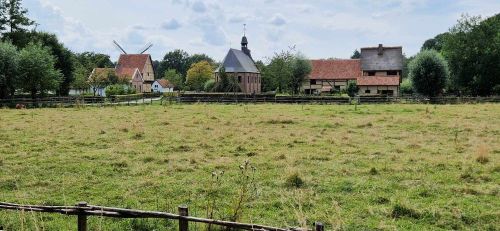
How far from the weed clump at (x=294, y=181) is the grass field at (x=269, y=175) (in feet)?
0.08

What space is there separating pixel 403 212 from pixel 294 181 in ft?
9.31

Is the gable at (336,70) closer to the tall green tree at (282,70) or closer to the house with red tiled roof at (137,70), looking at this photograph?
the tall green tree at (282,70)

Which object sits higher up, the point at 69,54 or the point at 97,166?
the point at 69,54

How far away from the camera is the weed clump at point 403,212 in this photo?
8.02 meters

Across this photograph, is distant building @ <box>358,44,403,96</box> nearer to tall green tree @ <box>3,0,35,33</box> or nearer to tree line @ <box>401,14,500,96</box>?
tree line @ <box>401,14,500,96</box>

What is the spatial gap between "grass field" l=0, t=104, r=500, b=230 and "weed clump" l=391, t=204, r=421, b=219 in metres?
0.02

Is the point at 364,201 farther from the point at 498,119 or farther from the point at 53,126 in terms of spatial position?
the point at 498,119

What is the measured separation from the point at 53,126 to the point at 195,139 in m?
8.84

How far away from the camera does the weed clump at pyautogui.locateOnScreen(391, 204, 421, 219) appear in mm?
8016

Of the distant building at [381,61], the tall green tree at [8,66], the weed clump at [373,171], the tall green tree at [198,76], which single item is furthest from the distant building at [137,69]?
the weed clump at [373,171]

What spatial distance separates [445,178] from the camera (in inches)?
421

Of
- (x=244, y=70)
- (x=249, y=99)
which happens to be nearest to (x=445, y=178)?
(x=249, y=99)

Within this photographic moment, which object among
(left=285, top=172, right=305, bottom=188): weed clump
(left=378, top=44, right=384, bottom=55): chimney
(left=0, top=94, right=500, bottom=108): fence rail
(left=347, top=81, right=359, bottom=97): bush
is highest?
(left=378, top=44, right=384, bottom=55): chimney

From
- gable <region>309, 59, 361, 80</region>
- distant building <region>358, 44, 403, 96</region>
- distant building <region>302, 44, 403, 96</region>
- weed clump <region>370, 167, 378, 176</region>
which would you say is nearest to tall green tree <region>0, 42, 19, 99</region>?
weed clump <region>370, 167, 378, 176</region>
